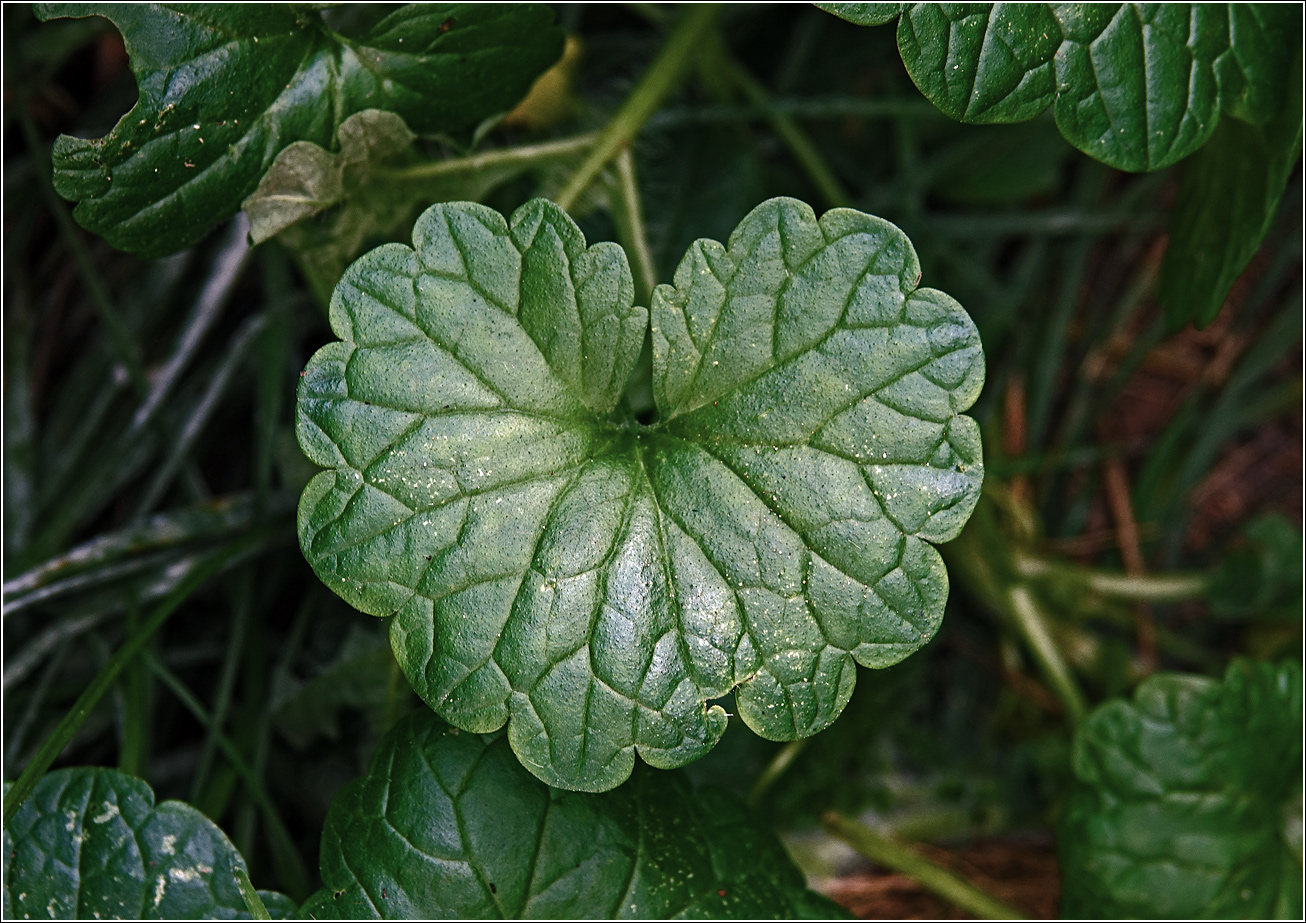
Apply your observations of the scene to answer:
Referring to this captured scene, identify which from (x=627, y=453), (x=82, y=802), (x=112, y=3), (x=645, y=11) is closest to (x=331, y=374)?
(x=627, y=453)

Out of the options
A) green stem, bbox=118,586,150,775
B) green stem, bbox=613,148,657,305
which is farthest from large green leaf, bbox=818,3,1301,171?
green stem, bbox=118,586,150,775

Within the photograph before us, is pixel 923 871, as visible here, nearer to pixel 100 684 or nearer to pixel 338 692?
pixel 338 692

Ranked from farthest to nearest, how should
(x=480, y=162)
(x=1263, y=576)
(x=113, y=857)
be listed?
(x=1263, y=576) < (x=480, y=162) < (x=113, y=857)

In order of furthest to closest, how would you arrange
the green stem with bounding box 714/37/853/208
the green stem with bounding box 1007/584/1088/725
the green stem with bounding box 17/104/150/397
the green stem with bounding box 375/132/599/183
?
the green stem with bounding box 714/37/853/208
the green stem with bounding box 1007/584/1088/725
the green stem with bounding box 17/104/150/397
the green stem with bounding box 375/132/599/183

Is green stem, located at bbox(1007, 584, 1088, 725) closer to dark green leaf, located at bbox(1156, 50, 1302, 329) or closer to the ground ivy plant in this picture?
dark green leaf, located at bbox(1156, 50, 1302, 329)

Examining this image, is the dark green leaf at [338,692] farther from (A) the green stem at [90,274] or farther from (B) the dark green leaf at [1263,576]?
(B) the dark green leaf at [1263,576]

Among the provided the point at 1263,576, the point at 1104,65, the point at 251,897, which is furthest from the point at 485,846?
the point at 1263,576
